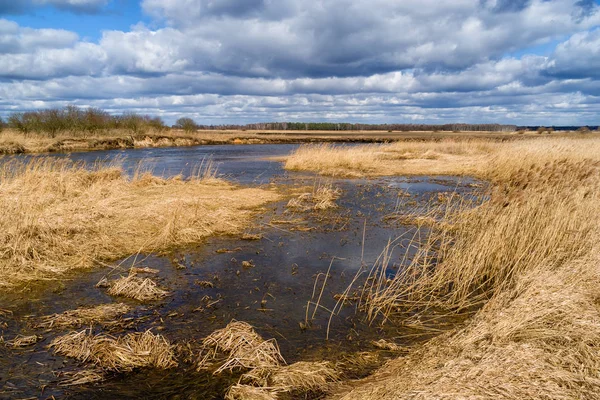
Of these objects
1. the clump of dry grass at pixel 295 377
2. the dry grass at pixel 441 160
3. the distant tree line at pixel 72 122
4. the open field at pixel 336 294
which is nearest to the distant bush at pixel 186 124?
the distant tree line at pixel 72 122

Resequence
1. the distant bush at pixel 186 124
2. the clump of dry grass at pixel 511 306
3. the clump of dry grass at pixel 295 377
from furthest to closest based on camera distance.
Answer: the distant bush at pixel 186 124
the clump of dry grass at pixel 295 377
the clump of dry grass at pixel 511 306

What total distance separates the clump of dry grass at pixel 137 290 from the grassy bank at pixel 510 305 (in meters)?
3.65

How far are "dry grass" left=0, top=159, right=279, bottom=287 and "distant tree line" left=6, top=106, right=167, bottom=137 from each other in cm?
3691

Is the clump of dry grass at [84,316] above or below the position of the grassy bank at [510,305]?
below

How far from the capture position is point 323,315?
6117mm

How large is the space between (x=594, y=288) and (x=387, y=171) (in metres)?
19.6

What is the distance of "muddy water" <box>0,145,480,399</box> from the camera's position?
14.4 ft

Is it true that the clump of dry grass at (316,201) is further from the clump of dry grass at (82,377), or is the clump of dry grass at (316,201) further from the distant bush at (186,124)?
the distant bush at (186,124)

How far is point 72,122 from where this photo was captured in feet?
156

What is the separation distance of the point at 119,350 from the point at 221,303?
194 cm

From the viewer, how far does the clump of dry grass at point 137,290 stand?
6.55 metres

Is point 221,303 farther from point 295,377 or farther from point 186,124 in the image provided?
point 186,124

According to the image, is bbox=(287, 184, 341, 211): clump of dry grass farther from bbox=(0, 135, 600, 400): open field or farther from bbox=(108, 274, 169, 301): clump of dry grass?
bbox=(108, 274, 169, 301): clump of dry grass

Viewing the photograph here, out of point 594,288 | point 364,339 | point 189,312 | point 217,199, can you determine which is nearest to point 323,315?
point 364,339
